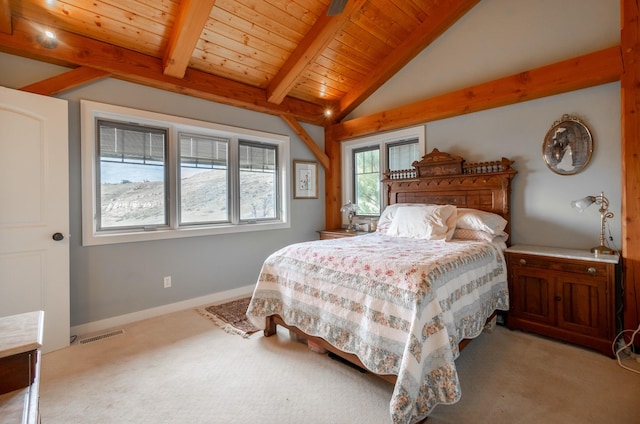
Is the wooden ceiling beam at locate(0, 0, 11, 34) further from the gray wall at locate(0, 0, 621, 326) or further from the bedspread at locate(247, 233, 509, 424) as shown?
the bedspread at locate(247, 233, 509, 424)

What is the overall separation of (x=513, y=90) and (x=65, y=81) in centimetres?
414

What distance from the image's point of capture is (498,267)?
2635mm

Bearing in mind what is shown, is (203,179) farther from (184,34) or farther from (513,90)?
(513,90)

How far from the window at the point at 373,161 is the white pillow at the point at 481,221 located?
3.86 feet

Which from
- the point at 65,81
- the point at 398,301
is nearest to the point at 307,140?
the point at 65,81

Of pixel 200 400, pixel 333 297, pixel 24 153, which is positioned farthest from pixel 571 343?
pixel 24 153

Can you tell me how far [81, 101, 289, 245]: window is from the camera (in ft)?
9.49

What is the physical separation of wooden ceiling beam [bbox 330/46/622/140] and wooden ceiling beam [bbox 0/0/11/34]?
3.63 m

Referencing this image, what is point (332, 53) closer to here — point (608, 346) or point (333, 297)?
point (333, 297)

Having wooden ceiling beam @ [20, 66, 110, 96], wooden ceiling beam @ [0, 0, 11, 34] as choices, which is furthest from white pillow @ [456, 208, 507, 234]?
wooden ceiling beam @ [0, 0, 11, 34]

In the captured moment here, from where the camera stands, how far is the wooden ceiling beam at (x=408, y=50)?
3.40 meters

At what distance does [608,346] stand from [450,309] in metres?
1.53

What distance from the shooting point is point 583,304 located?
237cm

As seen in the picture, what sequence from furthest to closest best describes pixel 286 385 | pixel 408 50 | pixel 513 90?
pixel 408 50, pixel 513 90, pixel 286 385
